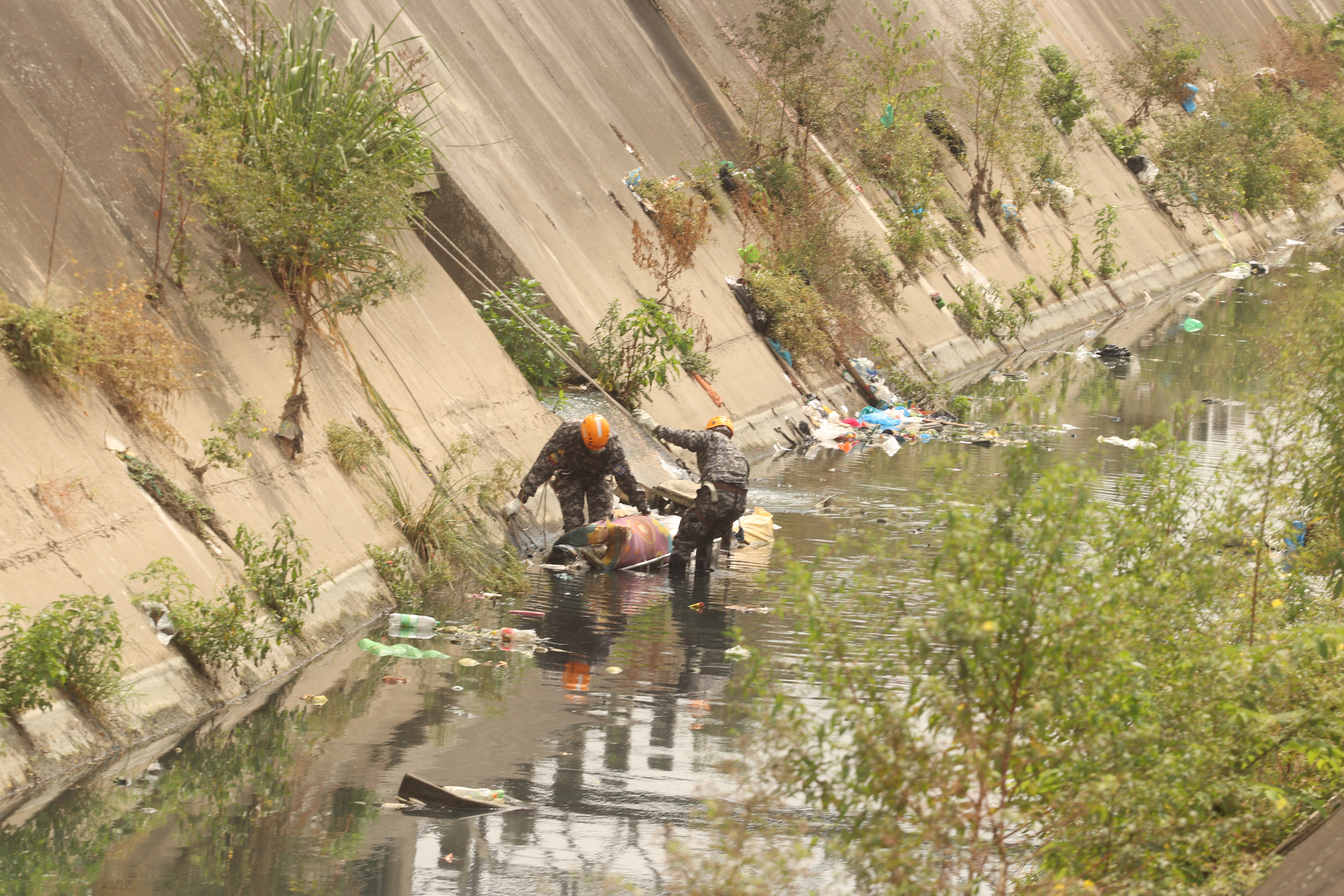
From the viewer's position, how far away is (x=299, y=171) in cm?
1070

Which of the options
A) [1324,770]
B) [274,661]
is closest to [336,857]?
[274,661]

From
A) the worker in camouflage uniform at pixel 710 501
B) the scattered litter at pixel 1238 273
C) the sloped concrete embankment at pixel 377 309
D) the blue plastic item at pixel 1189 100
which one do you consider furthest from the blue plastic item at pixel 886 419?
the blue plastic item at pixel 1189 100

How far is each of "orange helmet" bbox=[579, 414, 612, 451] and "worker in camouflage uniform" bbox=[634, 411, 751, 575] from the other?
0.81 metres

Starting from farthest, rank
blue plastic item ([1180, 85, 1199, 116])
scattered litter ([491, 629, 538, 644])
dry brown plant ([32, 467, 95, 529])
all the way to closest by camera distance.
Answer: blue plastic item ([1180, 85, 1199, 116])
scattered litter ([491, 629, 538, 644])
dry brown plant ([32, 467, 95, 529])

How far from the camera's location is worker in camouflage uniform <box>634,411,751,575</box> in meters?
12.1

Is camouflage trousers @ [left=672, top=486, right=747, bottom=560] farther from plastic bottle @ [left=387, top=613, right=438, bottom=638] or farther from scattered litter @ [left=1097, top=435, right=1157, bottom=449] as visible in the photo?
scattered litter @ [left=1097, top=435, right=1157, bottom=449]

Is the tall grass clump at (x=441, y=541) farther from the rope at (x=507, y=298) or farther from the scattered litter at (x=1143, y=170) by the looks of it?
the scattered litter at (x=1143, y=170)

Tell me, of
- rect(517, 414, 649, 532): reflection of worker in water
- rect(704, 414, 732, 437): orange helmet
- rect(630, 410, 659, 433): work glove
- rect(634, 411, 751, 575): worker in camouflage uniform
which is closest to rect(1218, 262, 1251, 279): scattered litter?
rect(630, 410, 659, 433): work glove

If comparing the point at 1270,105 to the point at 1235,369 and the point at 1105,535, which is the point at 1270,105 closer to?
the point at 1235,369

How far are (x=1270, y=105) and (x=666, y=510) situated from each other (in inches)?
1359

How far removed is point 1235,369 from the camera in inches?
971

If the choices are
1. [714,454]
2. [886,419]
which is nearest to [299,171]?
[714,454]

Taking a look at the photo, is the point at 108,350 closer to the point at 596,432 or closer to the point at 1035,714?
the point at 596,432

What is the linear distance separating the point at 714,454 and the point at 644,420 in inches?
116
